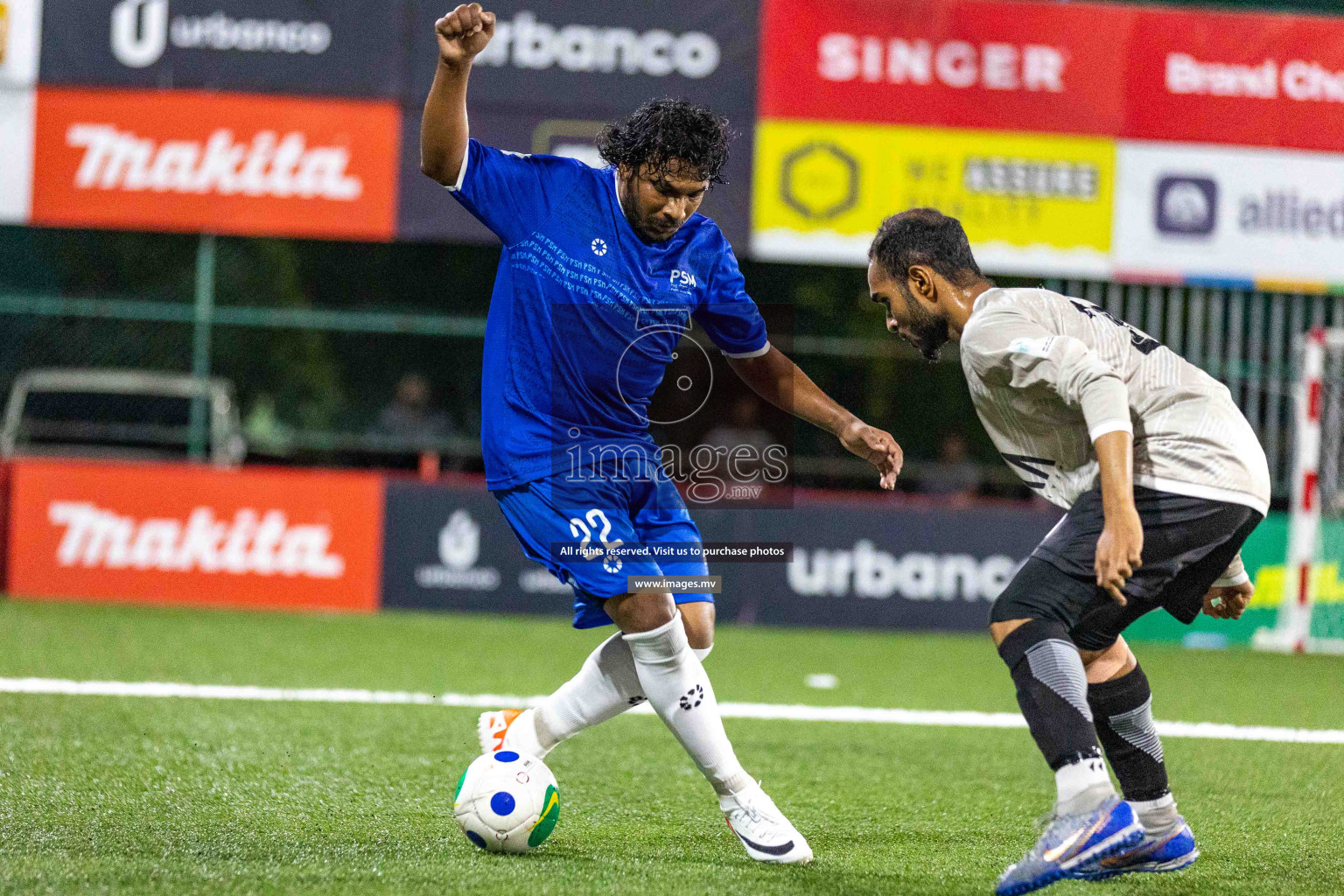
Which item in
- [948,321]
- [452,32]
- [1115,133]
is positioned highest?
[1115,133]

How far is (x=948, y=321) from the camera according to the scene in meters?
3.81

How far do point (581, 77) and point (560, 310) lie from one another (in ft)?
23.4

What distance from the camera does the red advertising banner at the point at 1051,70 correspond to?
11.1 m

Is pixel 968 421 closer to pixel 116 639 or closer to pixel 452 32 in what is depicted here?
pixel 116 639

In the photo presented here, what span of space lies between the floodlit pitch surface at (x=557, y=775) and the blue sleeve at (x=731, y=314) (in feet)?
4.85

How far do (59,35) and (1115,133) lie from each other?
25.5 feet

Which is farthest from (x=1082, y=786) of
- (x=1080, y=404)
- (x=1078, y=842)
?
(x=1080, y=404)

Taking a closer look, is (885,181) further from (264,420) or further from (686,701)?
(264,420)

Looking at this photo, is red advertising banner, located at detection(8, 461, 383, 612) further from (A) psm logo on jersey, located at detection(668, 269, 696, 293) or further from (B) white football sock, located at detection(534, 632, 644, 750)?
(A) psm logo on jersey, located at detection(668, 269, 696, 293)

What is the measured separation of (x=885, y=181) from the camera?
1109cm

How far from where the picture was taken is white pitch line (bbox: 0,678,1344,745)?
6844mm

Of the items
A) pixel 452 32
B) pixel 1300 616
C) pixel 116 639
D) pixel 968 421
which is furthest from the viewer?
pixel 968 421

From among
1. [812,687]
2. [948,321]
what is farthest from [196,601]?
[948,321]

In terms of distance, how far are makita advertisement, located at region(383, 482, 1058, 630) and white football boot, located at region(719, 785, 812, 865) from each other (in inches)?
271
